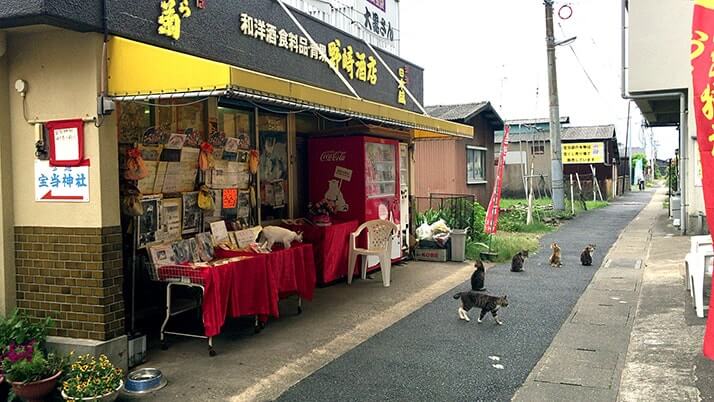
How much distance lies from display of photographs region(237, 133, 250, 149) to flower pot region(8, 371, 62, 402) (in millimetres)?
4113

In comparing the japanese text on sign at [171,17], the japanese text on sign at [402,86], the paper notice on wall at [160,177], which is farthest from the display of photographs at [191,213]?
the japanese text on sign at [402,86]

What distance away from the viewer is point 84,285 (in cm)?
541

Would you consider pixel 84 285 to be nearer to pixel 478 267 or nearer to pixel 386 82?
pixel 478 267

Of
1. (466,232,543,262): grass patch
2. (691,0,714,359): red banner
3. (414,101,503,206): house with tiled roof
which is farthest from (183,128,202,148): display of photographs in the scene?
(414,101,503,206): house with tiled roof

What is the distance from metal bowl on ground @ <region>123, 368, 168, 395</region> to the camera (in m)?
5.04

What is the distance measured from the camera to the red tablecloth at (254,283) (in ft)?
19.2

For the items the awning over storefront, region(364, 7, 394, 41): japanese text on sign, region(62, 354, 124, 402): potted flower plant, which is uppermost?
region(364, 7, 394, 41): japanese text on sign

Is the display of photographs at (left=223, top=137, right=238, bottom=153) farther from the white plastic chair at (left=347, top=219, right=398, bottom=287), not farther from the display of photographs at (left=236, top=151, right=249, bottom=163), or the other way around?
the white plastic chair at (left=347, top=219, right=398, bottom=287)

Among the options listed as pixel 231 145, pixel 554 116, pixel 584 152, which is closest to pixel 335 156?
pixel 231 145

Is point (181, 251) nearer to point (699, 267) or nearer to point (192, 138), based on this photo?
point (192, 138)

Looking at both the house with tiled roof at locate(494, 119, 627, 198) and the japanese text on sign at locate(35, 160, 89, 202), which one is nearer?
the japanese text on sign at locate(35, 160, 89, 202)

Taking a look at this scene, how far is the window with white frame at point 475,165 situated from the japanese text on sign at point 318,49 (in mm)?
10791

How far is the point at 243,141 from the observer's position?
820cm

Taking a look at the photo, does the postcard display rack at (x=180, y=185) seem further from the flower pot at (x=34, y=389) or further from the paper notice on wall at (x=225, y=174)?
the flower pot at (x=34, y=389)
